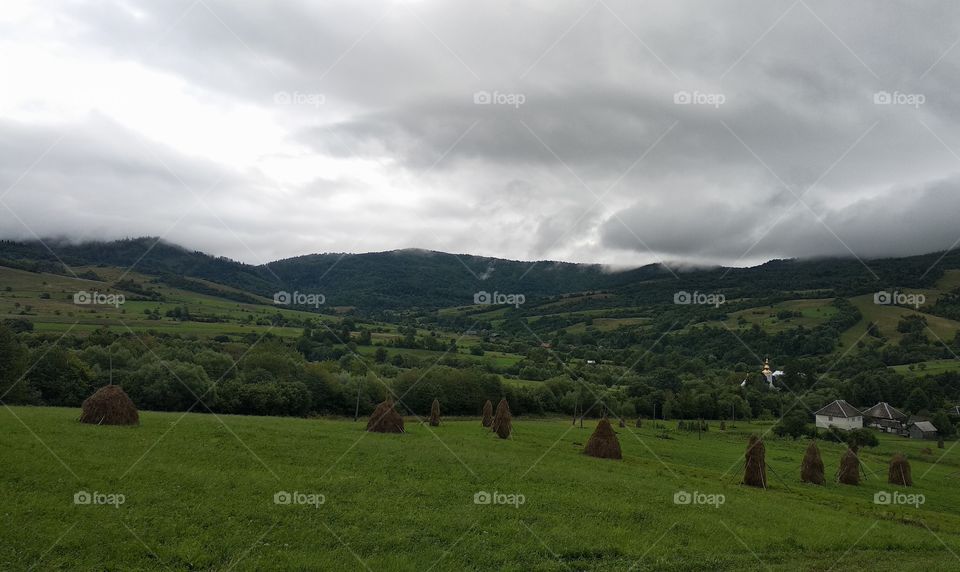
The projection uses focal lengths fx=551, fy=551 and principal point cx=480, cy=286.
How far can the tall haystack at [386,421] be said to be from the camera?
1475 inches

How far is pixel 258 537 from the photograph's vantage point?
54.4 ft

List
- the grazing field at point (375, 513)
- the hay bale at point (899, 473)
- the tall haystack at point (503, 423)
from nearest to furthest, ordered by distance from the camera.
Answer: the grazing field at point (375, 513), the hay bale at point (899, 473), the tall haystack at point (503, 423)

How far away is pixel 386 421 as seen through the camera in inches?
1487

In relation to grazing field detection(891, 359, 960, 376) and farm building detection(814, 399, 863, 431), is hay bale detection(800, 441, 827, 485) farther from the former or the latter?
grazing field detection(891, 359, 960, 376)

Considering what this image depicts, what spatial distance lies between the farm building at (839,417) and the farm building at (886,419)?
3.34 meters

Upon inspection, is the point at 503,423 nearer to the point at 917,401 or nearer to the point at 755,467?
the point at 755,467

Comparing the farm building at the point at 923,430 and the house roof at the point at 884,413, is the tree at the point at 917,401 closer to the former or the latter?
the house roof at the point at 884,413

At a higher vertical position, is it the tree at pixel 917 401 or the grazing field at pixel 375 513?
the grazing field at pixel 375 513

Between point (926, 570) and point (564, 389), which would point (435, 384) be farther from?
point (926, 570)

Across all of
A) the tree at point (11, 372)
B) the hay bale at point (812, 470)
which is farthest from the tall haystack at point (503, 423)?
the tree at point (11, 372)

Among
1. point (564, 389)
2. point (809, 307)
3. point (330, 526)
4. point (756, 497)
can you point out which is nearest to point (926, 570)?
point (756, 497)

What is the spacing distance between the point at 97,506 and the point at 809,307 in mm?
218747

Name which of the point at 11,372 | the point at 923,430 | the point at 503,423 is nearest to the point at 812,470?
the point at 503,423

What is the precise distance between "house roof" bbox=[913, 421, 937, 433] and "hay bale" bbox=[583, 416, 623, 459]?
234 ft
